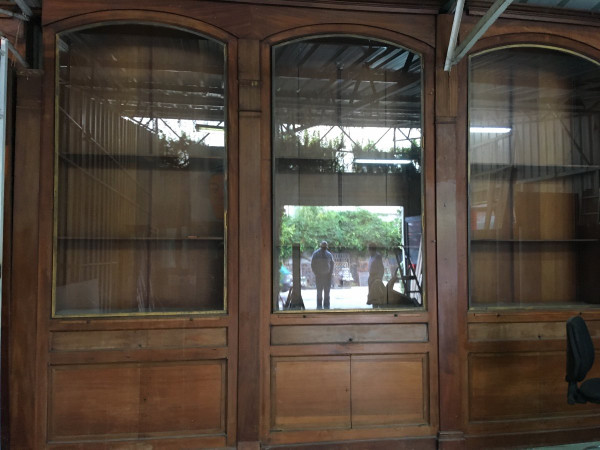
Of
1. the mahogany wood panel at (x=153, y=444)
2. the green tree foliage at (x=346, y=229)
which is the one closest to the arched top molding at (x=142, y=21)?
the green tree foliage at (x=346, y=229)

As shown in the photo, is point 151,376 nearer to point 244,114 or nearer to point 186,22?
point 244,114

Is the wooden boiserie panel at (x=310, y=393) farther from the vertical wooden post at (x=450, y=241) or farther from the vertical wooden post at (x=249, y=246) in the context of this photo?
the vertical wooden post at (x=450, y=241)

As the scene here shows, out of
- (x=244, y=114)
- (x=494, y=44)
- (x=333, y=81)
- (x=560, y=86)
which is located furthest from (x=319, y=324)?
(x=560, y=86)

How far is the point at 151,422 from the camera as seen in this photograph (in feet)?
8.46

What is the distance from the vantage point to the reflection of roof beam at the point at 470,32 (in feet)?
7.48

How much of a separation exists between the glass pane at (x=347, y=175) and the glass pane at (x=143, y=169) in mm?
427

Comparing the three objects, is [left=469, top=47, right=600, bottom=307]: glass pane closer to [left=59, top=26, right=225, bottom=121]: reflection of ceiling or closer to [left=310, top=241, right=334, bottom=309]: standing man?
[left=310, top=241, right=334, bottom=309]: standing man

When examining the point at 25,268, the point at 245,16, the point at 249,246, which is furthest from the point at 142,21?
the point at 25,268

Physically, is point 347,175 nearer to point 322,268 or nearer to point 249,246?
point 322,268

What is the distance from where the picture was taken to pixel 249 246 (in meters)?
2.63

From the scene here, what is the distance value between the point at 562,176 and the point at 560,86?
0.67 m

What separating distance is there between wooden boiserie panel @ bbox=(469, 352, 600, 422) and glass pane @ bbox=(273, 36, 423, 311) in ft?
2.10

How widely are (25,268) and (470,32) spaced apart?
2.93m

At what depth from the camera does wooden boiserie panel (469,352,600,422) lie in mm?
2801
